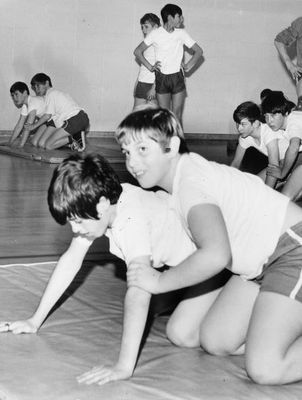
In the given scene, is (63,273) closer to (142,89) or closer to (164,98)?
(164,98)

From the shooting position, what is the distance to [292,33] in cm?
857

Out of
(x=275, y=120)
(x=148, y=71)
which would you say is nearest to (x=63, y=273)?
(x=275, y=120)

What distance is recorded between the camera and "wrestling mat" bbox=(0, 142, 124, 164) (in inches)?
298

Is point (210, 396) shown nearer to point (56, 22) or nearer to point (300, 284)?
point (300, 284)

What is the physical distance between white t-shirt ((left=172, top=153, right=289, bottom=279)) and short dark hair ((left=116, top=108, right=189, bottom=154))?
0.10 m

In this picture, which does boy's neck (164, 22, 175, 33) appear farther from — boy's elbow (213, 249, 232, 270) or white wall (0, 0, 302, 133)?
boy's elbow (213, 249, 232, 270)

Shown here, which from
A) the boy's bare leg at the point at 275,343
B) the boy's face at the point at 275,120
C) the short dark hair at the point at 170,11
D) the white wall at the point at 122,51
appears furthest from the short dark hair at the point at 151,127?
the white wall at the point at 122,51

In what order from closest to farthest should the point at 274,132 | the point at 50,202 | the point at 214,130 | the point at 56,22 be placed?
the point at 50,202 < the point at 274,132 < the point at 56,22 < the point at 214,130

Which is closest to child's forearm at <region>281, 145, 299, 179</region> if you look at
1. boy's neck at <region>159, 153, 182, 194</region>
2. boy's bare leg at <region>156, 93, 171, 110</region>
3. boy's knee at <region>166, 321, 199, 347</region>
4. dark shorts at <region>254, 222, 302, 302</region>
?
boy's bare leg at <region>156, 93, 171, 110</region>

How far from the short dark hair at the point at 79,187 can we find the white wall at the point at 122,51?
6894 mm

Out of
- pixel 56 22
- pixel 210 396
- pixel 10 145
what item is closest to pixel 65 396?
pixel 210 396

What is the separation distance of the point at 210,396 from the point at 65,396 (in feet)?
1.40

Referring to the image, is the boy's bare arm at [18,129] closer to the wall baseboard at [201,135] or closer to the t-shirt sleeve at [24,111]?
the t-shirt sleeve at [24,111]

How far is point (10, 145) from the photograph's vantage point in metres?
8.30
